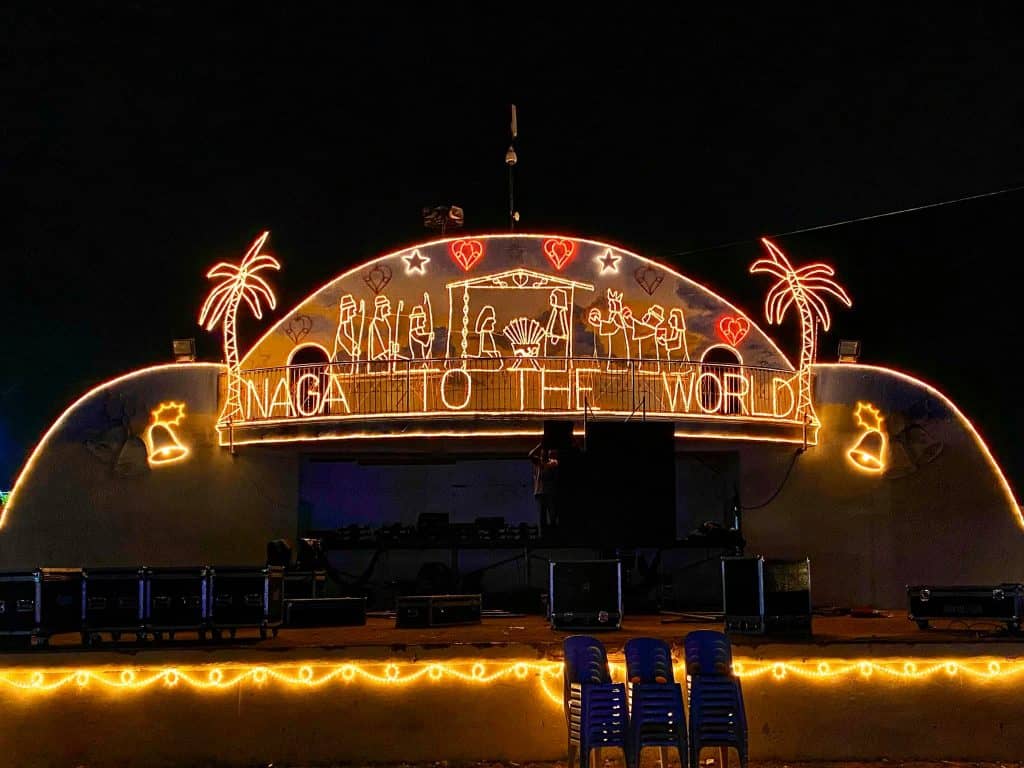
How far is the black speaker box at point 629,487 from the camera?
1576 cm

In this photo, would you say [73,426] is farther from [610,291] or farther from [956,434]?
[956,434]

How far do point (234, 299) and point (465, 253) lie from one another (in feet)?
13.8

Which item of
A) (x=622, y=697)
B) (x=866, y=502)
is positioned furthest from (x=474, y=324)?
(x=622, y=697)

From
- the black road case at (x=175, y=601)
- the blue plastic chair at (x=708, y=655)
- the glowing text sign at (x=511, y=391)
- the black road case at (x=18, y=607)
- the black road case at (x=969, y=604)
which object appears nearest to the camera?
the blue plastic chair at (x=708, y=655)

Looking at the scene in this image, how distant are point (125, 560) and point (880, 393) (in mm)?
13667

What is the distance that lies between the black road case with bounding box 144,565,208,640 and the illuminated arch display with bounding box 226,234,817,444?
6079 mm

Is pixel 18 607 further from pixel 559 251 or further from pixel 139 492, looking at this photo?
pixel 559 251

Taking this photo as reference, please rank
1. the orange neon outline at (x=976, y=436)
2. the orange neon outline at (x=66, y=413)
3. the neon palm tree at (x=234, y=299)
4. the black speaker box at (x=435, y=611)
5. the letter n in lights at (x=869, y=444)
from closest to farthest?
the black speaker box at (x=435, y=611) < the orange neon outline at (x=976, y=436) < the letter n in lights at (x=869, y=444) < the neon palm tree at (x=234, y=299) < the orange neon outline at (x=66, y=413)

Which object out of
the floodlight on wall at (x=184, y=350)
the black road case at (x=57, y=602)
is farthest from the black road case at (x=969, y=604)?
the floodlight on wall at (x=184, y=350)

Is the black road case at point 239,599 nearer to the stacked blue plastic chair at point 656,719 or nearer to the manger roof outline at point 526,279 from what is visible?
the stacked blue plastic chair at point 656,719

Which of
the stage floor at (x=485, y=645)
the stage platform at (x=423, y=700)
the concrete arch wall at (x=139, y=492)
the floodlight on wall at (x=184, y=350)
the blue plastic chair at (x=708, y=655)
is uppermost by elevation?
the floodlight on wall at (x=184, y=350)

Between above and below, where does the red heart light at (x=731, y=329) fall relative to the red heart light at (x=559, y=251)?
below

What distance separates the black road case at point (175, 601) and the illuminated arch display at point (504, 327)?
608 cm

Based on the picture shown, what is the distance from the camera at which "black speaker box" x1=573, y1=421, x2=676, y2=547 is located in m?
15.8
